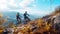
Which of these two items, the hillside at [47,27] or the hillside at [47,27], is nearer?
the hillside at [47,27]

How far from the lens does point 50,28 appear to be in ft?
125

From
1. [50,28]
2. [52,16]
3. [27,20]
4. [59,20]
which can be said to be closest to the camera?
[50,28]

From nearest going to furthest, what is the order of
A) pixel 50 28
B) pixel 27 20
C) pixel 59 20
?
1. pixel 50 28
2. pixel 59 20
3. pixel 27 20

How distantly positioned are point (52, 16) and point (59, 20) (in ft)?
9.61

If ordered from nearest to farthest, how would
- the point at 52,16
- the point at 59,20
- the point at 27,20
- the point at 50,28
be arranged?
the point at 50,28, the point at 59,20, the point at 52,16, the point at 27,20

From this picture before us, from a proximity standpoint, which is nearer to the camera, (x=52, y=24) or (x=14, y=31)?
(x=52, y=24)

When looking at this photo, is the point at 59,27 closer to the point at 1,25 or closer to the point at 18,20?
the point at 1,25

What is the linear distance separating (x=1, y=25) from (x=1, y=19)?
0.96m

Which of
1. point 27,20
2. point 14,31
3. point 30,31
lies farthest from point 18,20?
point 30,31

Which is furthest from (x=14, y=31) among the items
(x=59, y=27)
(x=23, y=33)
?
(x=59, y=27)

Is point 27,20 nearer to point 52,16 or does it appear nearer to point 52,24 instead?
point 52,16

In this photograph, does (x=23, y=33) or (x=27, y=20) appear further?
(x=27, y=20)

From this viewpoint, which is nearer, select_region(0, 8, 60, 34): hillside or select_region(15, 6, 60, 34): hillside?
select_region(15, 6, 60, 34): hillside

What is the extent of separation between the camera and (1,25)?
3819 cm
